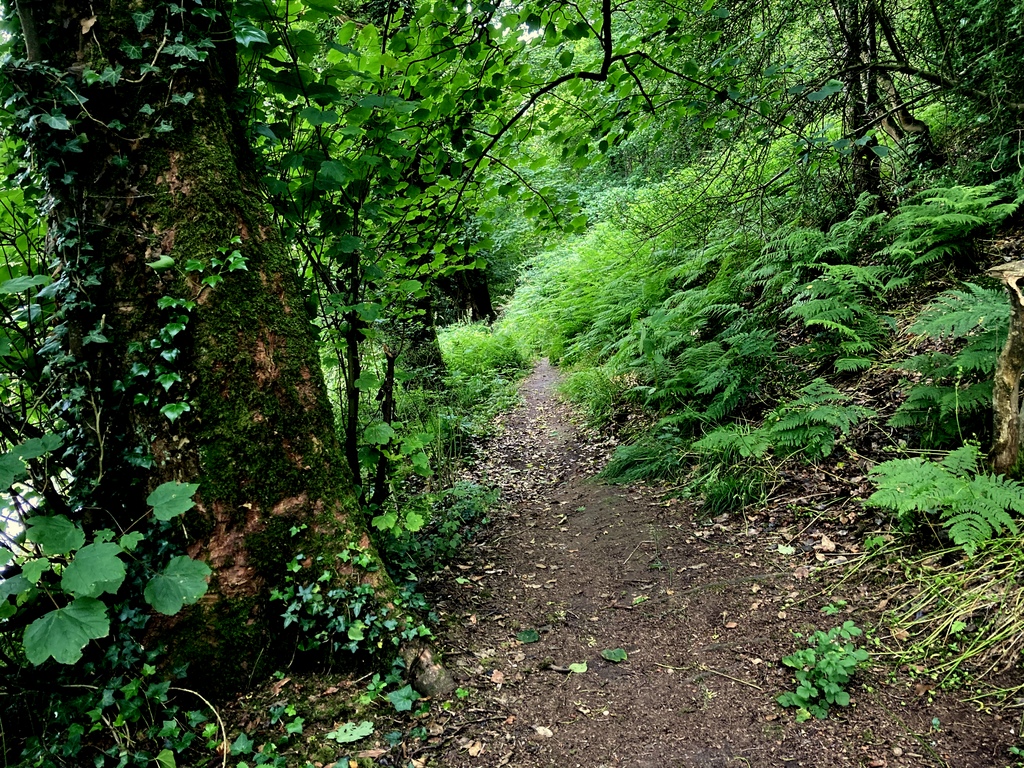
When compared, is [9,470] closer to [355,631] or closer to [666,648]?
[355,631]

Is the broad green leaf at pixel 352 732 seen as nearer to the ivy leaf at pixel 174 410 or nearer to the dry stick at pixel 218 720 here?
the dry stick at pixel 218 720

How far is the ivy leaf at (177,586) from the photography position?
1775 mm

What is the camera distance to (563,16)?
3.38m

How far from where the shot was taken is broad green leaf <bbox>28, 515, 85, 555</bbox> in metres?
1.70

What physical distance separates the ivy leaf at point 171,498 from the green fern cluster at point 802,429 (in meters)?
3.63

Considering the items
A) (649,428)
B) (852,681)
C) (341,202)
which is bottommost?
(852,681)

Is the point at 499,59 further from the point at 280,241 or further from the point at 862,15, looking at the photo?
the point at 862,15

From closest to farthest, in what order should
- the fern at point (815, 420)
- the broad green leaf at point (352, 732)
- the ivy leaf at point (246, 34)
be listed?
1. the broad green leaf at point (352, 732)
2. the ivy leaf at point (246, 34)
3. the fern at point (815, 420)

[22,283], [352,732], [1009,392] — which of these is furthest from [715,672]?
[22,283]

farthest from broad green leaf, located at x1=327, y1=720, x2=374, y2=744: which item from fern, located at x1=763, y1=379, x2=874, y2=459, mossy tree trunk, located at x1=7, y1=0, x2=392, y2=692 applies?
fern, located at x1=763, y1=379, x2=874, y2=459

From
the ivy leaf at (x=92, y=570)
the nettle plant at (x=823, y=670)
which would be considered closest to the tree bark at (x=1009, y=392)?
the nettle plant at (x=823, y=670)

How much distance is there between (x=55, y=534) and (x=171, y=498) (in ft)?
1.14

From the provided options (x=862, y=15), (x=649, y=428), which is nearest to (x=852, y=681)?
(x=649, y=428)

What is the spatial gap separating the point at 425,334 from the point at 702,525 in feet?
16.2
